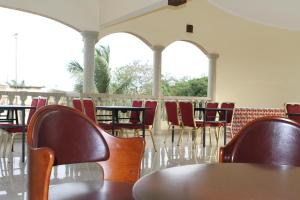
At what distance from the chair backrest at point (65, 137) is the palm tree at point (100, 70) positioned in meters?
9.31

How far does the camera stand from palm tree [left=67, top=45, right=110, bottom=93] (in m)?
11.1

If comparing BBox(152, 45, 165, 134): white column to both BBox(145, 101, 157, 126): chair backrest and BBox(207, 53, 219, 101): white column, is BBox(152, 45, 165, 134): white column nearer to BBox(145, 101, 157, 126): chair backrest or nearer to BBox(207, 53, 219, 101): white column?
BBox(207, 53, 219, 101): white column

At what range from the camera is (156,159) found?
5.15 meters

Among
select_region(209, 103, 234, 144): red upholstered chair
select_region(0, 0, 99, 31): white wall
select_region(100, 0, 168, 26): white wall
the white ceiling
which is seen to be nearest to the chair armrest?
select_region(100, 0, 168, 26): white wall

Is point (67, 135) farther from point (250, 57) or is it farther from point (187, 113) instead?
point (250, 57)

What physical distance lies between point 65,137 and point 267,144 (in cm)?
96

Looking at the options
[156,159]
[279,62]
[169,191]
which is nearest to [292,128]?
[169,191]

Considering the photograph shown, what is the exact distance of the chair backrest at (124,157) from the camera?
184cm

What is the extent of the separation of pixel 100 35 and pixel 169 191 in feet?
24.8

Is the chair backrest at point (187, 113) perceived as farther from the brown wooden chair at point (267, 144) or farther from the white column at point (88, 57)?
the brown wooden chair at point (267, 144)

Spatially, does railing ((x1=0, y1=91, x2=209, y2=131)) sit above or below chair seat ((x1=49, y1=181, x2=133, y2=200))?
above

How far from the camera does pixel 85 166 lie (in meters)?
4.66

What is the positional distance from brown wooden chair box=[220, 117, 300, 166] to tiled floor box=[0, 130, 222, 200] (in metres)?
2.07

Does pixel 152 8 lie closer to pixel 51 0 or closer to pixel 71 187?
pixel 51 0
